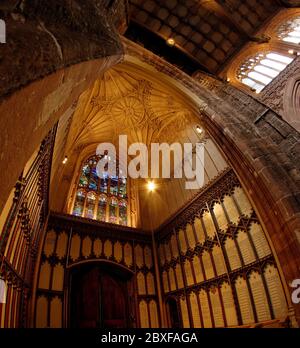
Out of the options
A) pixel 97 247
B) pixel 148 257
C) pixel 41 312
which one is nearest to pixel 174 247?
pixel 148 257

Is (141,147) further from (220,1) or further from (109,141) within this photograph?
(220,1)

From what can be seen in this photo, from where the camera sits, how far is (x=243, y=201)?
5.63m

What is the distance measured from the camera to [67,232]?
22.9 ft

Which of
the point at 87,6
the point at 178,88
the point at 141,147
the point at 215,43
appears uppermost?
the point at 215,43

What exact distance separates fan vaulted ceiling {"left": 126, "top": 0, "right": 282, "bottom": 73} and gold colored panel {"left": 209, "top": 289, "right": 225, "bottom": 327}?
8.59m

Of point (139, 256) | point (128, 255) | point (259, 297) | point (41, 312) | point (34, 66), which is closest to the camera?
point (34, 66)

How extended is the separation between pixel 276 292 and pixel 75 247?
5.59 meters

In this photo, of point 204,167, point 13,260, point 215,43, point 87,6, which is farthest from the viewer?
point 215,43

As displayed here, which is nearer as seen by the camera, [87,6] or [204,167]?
[87,6]

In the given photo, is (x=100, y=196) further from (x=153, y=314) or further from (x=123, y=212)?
(x=153, y=314)

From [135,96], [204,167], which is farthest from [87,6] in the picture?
[135,96]

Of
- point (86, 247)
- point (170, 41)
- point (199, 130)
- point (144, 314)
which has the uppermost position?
point (170, 41)

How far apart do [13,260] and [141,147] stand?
308 inches

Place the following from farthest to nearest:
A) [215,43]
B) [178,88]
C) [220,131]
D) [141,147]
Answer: [141,147]
[215,43]
[178,88]
[220,131]
